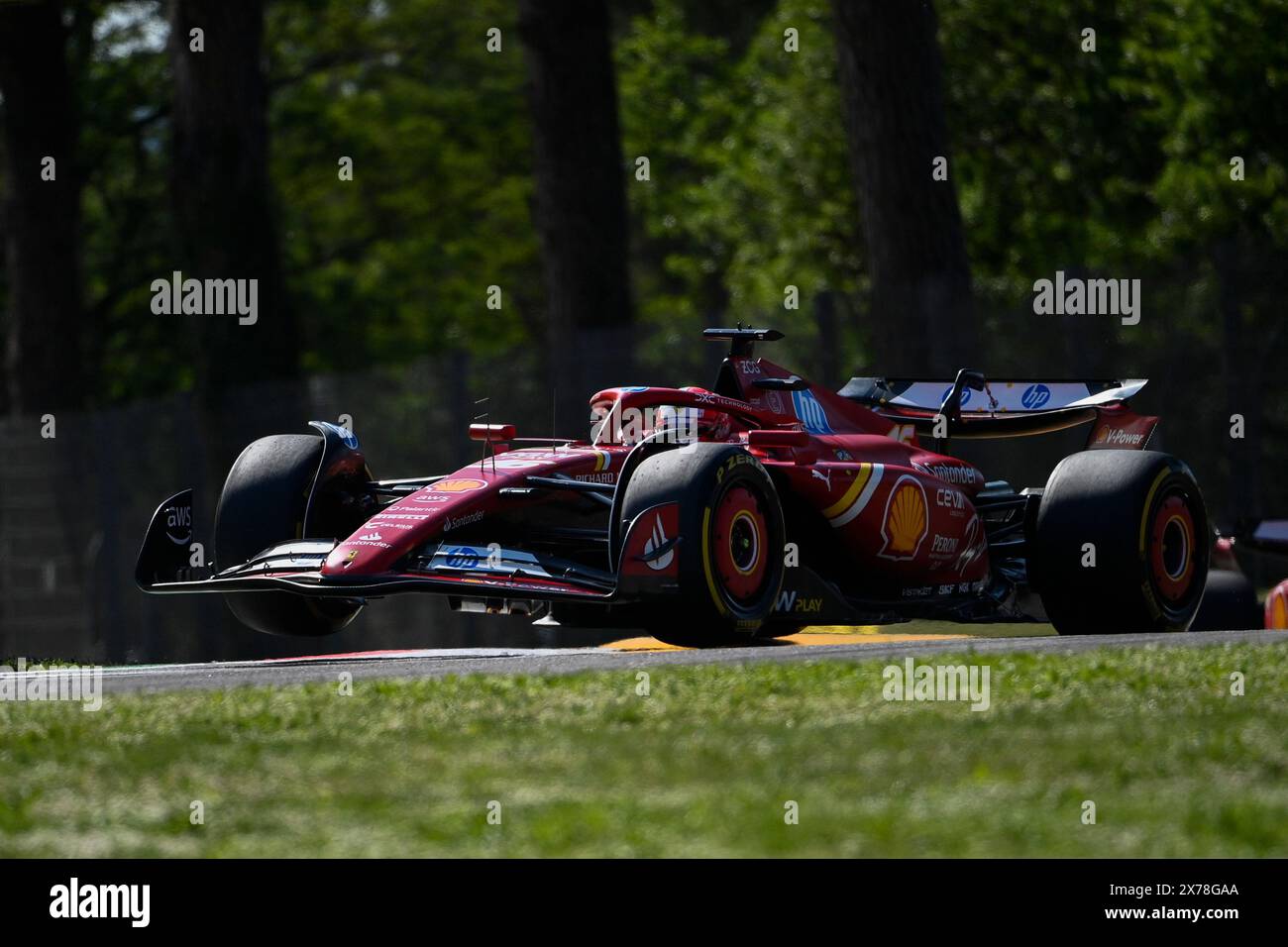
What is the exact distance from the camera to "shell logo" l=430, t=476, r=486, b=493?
10047 millimetres

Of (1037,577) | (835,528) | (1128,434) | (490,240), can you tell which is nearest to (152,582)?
(835,528)

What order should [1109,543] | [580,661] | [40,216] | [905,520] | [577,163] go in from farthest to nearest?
[40,216]
[577,163]
[905,520]
[1109,543]
[580,661]

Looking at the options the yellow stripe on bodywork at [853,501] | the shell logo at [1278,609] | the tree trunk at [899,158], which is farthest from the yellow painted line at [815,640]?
the tree trunk at [899,158]

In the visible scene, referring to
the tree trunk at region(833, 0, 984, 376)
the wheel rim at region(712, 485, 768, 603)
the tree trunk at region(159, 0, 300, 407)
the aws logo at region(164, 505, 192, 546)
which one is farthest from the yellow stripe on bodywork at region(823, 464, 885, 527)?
Result: the tree trunk at region(159, 0, 300, 407)

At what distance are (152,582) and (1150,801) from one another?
6.36m

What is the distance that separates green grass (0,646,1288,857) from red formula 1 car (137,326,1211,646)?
134 cm

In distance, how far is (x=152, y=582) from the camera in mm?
10695

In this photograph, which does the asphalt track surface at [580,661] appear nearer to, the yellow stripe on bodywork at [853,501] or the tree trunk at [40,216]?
the yellow stripe on bodywork at [853,501]

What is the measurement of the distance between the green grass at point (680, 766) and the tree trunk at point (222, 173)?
11.5 metres

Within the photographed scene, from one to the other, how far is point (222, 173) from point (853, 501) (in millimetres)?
10502

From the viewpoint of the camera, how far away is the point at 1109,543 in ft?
34.2

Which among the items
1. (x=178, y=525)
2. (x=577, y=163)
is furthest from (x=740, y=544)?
(x=577, y=163)

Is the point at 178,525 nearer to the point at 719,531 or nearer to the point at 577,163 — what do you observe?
the point at 719,531

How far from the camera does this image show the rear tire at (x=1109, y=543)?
34.2ft
